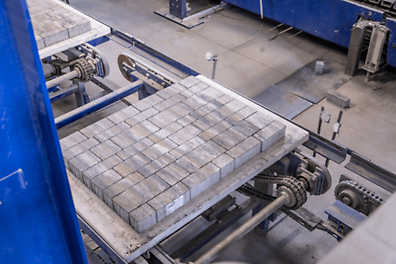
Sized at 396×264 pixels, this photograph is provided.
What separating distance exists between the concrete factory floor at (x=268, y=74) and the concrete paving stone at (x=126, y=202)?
96 cm

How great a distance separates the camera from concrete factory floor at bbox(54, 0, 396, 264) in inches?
224

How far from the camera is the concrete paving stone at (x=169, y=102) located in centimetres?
508

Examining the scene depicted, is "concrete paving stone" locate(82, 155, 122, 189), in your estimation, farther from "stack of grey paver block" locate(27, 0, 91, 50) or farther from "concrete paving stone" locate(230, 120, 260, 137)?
"stack of grey paver block" locate(27, 0, 91, 50)

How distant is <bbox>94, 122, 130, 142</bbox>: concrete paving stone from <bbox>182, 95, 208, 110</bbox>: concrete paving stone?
2.49 feet

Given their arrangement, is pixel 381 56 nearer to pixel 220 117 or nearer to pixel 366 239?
pixel 220 117

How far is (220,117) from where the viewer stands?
4914 mm

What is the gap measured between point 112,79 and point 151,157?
193 inches

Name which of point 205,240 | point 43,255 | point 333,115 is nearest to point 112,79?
point 333,115

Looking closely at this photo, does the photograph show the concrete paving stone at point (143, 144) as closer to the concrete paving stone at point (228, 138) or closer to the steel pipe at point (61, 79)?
the concrete paving stone at point (228, 138)

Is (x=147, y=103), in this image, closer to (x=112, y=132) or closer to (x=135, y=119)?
(x=135, y=119)

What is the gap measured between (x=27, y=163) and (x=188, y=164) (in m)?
2.47

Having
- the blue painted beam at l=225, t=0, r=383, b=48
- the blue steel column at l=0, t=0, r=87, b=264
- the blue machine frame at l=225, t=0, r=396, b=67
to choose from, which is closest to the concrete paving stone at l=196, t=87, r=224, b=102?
the blue steel column at l=0, t=0, r=87, b=264

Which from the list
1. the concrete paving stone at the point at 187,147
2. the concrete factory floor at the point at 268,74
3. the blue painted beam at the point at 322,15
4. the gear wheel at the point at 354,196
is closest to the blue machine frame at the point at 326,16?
the blue painted beam at the point at 322,15

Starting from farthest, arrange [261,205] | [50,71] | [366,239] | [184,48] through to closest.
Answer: [184,48]
[50,71]
[261,205]
[366,239]
